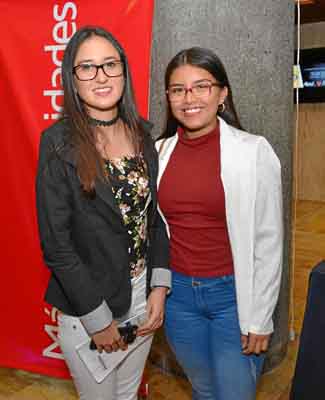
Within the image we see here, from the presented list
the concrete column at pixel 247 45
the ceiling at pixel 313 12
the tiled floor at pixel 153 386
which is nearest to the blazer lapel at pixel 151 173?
the concrete column at pixel 247 45

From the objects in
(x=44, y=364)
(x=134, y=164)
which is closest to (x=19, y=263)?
(x=44, y=364)

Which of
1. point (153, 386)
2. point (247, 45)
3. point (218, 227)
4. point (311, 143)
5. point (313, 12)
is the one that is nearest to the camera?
point (218, 227)

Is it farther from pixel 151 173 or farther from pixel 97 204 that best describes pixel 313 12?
pixel 97 204

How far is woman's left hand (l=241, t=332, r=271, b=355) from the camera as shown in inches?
63.3

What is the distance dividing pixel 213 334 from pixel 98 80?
36.1 inches

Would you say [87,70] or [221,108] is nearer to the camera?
[87,70]

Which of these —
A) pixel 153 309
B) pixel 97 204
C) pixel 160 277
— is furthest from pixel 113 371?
pixel 97 204

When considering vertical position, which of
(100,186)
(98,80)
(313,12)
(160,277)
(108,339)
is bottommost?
(108,339)

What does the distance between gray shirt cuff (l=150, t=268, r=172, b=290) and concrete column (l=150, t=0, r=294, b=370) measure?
1.14 meters

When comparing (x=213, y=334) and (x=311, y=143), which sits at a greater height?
(x=311, y=143)

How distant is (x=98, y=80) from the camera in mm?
1461

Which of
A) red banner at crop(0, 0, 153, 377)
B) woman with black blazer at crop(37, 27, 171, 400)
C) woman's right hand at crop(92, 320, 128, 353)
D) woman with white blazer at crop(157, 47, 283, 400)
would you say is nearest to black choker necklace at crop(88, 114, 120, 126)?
woman with black blazer at crop(37, 27, 171, 400)

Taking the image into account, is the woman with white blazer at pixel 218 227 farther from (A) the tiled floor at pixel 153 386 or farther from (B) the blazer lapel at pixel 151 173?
(A) the tiled floor at pixel 153 386

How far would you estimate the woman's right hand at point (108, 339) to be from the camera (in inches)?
59.6
